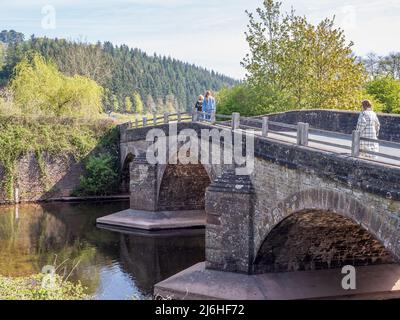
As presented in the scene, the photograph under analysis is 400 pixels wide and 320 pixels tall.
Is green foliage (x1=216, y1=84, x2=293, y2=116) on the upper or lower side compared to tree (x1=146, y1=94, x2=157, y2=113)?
lower

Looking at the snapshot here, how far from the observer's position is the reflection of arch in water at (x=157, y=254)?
19516mm

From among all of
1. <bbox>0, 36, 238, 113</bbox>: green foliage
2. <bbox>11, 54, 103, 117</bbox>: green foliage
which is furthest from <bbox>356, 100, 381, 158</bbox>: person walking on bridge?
<bbox>0, 36, 238, 113</bbox>: green foliage

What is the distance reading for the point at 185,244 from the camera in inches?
934

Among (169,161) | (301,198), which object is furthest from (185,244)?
(301,198)

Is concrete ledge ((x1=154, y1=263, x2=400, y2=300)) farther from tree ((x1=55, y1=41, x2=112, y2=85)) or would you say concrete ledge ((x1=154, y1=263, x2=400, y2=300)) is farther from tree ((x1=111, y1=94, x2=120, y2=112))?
tree ((x1=111, y1=94, x2=120, y2=112))

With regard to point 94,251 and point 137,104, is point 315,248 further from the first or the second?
point 137,104

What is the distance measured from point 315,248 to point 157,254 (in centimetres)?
785

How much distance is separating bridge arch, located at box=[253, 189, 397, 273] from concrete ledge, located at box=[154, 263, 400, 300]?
0.27 metres

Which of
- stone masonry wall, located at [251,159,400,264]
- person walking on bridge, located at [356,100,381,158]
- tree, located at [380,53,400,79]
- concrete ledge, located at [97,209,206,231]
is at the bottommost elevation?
concrete ledge, located at [97,209,206,231]

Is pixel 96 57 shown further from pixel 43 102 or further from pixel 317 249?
pixel 317 249

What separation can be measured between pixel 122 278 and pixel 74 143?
Result: 18.6 m

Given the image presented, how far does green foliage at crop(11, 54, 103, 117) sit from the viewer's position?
3844 centimetres

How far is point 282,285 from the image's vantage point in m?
15.7
